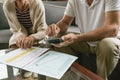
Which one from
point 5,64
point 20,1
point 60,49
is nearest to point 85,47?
point 60,49

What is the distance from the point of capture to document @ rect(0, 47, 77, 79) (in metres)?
0.96

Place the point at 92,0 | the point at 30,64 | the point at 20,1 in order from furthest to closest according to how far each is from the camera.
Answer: the point at 20,1
the point at 92,0
the point at 30,64

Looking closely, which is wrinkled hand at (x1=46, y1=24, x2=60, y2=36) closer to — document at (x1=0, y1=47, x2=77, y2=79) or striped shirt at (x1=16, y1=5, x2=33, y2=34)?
document at (x1=0, y1=47, x2=77, y2=79)

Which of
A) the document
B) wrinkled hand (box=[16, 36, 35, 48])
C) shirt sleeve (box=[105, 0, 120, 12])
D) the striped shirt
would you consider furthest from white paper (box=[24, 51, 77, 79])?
the striped shirt

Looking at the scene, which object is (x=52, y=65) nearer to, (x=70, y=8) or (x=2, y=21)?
(x=70, y=8)

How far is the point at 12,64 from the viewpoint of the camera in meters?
1.03

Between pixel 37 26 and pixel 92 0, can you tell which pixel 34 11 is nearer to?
pixel 37 26

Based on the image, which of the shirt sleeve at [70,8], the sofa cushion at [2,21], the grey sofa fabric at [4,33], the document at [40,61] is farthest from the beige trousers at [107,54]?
the sofa cushion at [2,21]

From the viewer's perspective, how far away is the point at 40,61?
1.07m

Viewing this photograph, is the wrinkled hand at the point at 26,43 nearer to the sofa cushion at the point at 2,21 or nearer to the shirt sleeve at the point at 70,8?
the shirt sleeve at the point at 70,8

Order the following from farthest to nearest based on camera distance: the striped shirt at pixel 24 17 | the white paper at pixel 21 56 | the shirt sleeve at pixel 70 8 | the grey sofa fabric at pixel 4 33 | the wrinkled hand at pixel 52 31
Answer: the grey sofa fabric at pixel 4 33 → the striped shirt at pixel 24 17 → the shirt sleeve at pixel 70 8 → the wrinkled hand at pixel 52 31 → the white paper at pixel 21 56

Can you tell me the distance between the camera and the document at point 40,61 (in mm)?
957

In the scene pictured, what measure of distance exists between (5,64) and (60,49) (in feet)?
1.36

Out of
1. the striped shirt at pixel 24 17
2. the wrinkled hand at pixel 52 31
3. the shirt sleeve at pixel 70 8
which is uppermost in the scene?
the shirt sleeve at pixel 70 8
